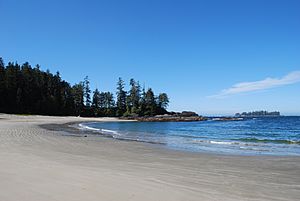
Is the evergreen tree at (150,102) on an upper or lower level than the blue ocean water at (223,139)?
upper

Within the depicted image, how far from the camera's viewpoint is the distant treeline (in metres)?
99.6

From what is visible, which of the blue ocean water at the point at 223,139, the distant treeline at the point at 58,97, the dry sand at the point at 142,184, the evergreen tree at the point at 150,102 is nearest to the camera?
the dry sand at the point at 142,184

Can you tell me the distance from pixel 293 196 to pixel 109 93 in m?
133

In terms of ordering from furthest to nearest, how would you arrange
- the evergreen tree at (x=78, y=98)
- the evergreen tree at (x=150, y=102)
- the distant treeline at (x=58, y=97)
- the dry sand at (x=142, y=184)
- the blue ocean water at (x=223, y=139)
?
the evergreen tree at (x=150, y=102) < the evergreen tree at (x=78, y=98) < the distant treeline at (x=58, y=97) < the blue ocean water at (x=223, y=139) < the dry sand at (x=142, y=184)

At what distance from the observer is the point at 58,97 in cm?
11656

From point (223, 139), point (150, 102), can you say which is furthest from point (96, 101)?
point (223, 139)

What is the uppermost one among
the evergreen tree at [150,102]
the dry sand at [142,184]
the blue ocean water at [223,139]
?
the evergreen tree at [150,102]

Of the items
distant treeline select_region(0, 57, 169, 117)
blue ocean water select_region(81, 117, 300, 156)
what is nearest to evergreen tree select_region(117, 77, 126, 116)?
distant treeline select_region(0, 57, 169, 117)

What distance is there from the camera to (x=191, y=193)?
23.0 feet

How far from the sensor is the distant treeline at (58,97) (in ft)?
327

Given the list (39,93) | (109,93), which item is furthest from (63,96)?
(109,93)

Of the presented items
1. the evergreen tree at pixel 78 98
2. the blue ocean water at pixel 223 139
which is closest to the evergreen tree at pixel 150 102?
the evergreen tree at pixel 78 98

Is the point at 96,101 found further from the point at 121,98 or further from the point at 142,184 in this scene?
the point at 142,184

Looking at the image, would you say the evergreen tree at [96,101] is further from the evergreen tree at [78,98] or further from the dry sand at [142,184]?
the dry sand at [142,184]
